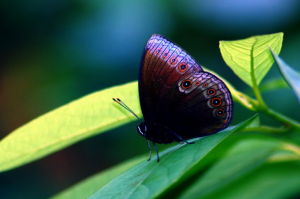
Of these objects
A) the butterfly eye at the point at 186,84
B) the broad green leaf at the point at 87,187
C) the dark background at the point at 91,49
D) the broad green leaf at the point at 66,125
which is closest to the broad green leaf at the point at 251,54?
the butterfly eye at the point at 186,84

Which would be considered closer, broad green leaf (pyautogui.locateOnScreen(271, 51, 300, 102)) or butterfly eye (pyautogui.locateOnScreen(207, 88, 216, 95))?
broad green leaf (pyautogui.locateOnScreen(271, 51, 300, 102))

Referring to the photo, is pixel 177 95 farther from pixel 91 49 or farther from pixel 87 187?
pixel 91 49

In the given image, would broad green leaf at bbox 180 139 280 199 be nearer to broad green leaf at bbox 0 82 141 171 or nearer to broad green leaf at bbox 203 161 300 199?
broad green leaf at bbox 203 161 300 199

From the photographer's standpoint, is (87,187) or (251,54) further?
(87,187)

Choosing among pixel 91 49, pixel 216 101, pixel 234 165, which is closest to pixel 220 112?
pixel 216 101

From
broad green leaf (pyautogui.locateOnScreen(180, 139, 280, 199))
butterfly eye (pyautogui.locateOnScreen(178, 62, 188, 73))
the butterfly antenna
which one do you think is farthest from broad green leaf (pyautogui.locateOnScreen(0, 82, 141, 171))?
broad green leaf (pyautogui.locateOnScreen(180, 139, 280, 199))

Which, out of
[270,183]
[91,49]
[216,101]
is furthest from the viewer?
[91,49]

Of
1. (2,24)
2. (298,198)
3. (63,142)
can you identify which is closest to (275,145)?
(298,198)
